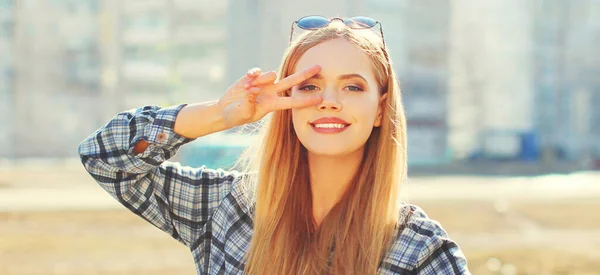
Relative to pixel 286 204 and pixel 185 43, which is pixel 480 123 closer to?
pixel 185 43

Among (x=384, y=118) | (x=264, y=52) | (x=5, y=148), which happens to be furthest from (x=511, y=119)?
(x=384, y=118)

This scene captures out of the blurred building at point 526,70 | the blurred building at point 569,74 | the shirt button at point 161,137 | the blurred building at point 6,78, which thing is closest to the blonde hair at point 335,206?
the shirt button at point 161,137

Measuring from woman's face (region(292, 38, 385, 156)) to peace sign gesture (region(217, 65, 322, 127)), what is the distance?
40 mm

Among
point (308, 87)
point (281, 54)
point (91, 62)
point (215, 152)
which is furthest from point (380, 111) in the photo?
point (91, 62)

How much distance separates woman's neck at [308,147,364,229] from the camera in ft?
7.59

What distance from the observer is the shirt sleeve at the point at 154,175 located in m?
2.34

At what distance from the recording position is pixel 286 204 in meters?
2.26

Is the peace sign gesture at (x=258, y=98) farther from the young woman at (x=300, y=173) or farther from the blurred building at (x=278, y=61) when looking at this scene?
the blurred building at (x=278, y=61)

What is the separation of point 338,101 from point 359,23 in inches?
11.5

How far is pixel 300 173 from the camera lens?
2344mm

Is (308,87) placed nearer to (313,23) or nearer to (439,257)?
(313,23)

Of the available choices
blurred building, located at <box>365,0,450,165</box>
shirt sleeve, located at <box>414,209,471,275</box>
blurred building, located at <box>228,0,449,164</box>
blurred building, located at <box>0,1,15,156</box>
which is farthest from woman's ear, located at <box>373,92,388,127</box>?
blurred building, located at <box>365,0,450,165</box>

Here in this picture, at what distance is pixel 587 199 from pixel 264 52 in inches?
1344

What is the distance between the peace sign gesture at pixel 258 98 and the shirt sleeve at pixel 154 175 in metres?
0.18
